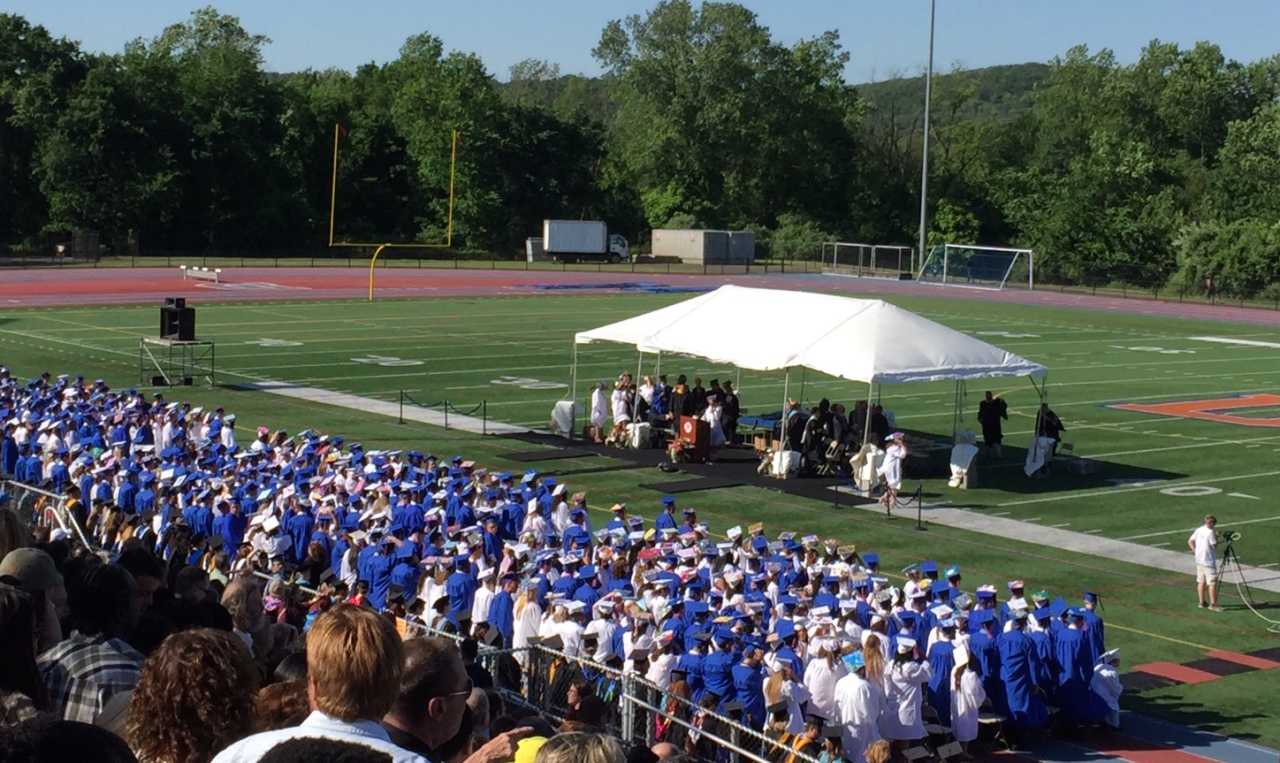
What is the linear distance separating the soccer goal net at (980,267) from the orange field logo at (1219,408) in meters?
39.3

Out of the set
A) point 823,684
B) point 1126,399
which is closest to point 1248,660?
Result: point 823,684

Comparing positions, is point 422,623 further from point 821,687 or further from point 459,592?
point 821,687

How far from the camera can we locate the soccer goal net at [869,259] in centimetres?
8631

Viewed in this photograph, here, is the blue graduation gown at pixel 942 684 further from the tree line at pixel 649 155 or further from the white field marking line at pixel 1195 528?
the tree line at pixel 649 155

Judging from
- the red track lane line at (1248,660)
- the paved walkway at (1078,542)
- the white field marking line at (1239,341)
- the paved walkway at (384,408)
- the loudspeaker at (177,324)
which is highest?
the loudspeaker at (177,324)

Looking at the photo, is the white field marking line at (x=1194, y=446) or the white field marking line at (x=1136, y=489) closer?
the white field marking line at (x=1136, y=489)

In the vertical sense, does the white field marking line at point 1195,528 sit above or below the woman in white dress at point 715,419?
below

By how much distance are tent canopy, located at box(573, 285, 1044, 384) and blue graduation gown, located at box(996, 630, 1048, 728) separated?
11.2 m

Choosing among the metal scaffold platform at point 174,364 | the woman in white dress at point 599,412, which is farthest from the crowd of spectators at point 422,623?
the metal scaffold platform at point 174,364

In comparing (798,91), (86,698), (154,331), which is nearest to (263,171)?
(798,91)

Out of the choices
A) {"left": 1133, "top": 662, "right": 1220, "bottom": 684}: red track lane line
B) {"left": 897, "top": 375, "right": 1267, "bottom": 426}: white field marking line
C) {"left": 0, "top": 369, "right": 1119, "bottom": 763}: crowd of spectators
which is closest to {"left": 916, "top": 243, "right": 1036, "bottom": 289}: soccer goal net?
{"left": 897, "top": 375, "right": 1267, "bottom": 426}: white field marking line

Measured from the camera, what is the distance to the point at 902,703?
1316 cm

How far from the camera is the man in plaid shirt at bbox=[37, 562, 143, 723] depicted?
18.4 feet

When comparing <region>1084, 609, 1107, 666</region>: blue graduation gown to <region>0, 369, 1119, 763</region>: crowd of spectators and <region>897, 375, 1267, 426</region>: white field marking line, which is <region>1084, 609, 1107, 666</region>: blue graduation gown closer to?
<region>0, 369, 1119, 763</region>: crowd of spectators
